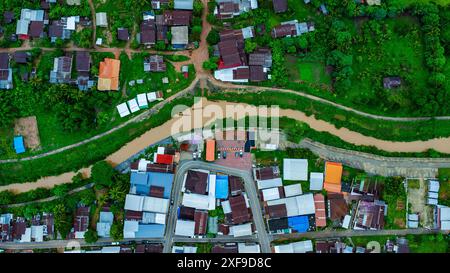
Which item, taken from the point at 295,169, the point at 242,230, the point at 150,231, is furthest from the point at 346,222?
the point at 150,231

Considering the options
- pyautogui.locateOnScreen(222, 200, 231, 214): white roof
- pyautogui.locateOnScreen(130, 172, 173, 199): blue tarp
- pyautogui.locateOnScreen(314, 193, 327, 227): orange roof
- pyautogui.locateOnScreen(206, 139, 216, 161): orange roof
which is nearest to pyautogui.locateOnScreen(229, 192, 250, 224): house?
pyautogui.locateOnScreen(222, 200, 231, 214): white roof

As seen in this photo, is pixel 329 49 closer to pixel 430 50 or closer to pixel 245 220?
pixel 430 50

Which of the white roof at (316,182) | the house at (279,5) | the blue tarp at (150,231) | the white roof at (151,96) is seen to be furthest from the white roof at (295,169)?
the house at (279,5)

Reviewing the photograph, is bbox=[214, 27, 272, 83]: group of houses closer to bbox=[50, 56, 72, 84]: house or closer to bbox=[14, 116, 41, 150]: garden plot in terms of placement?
bbox=[50, 56, 72, 84]: house

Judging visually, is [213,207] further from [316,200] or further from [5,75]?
[5,75]

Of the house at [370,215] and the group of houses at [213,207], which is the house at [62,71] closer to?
the group of houses at [213,207]
